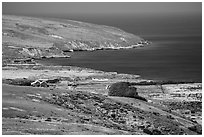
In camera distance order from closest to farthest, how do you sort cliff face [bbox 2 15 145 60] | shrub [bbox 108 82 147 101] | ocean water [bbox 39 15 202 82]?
1. shrub [bbox 108 82 147 101]
2. ocean water [bbox 39 15 202 82]
3. cliff face [bbox 2 15 145 60]

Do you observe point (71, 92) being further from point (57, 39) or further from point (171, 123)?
point (57, 39)

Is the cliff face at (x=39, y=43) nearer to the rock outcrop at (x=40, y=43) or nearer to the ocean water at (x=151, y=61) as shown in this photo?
the rock outcrop at (x=40, y=43)

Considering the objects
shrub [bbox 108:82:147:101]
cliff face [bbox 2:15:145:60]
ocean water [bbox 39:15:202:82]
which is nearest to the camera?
shrub [bbox 108:82:147:101]

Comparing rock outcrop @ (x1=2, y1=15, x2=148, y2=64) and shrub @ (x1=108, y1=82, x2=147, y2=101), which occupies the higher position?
rock outcrop @ (x1=2, y1=15, x2=148, y2=64)

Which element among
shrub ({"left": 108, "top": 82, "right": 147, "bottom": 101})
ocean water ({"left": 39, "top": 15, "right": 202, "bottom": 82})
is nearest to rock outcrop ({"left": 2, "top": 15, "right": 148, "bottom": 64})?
ocean water ({"left": 39, "top": 15, "right": 202, "bottom": 82})

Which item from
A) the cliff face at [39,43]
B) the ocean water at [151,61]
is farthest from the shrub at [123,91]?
the cliff face at [39,43]

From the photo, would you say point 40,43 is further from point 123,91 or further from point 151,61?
point 123,91

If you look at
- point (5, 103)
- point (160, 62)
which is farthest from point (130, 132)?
point (160, 62)

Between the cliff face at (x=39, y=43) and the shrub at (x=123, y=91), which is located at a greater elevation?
the cliff face at (x=39, y=43)

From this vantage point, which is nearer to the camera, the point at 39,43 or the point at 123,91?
the point at 123,91

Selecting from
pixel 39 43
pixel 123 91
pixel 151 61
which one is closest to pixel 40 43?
pixel 39 43

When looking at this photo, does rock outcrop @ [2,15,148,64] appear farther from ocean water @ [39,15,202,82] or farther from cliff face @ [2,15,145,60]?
ocean water @ [39,15,202,82]
